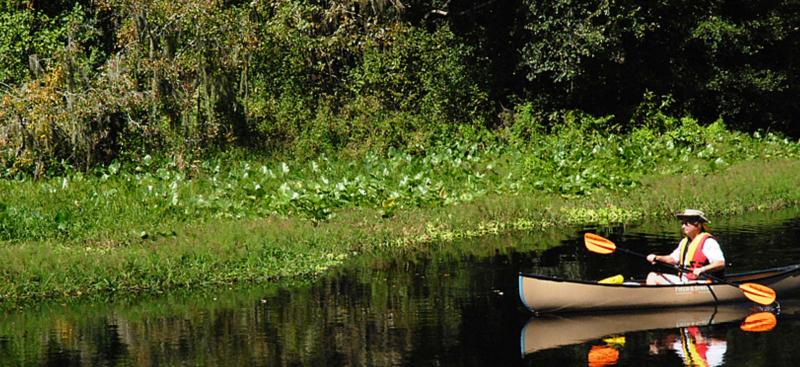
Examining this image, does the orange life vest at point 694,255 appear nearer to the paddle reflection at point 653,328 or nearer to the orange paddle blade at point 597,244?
the paddle reflection at point 653,328

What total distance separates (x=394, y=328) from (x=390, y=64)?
68.7 feet

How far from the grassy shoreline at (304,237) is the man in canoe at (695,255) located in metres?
5.70

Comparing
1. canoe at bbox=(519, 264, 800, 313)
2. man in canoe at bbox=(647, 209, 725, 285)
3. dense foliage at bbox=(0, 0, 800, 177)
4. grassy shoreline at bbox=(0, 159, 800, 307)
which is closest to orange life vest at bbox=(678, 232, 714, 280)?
man in canoe at bbox=(647, 209, 725, 285)

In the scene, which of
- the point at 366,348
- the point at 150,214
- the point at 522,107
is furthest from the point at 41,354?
the point at 522,107

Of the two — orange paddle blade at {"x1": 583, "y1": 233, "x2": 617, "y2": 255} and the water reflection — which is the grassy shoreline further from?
the water reflection

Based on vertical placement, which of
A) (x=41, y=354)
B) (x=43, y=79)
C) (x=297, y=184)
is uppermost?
(x=43, y=79)

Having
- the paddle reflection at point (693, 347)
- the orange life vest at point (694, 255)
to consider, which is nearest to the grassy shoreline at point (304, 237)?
the orange life vest at point (694, 255)

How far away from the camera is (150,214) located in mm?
21906

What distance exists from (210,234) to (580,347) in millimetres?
7901

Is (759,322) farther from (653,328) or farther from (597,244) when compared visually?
(597,244)

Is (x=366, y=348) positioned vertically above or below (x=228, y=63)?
below

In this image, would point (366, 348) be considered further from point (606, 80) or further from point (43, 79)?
point (606, 80)

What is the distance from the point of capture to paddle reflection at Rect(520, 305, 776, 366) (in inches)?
550

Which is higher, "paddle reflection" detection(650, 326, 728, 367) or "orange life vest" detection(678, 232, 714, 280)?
"orange life vest" detection(678, 232, 714, 280)
